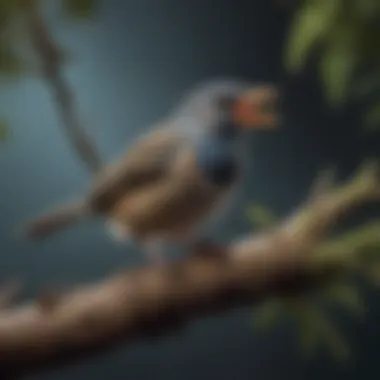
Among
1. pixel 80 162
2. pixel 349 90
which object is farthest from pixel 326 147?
pixel 80 162

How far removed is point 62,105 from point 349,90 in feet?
1.24

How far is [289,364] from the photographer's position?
3.43 feet

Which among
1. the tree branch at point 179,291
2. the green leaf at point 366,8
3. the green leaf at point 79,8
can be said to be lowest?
the tree branch at point 179,291

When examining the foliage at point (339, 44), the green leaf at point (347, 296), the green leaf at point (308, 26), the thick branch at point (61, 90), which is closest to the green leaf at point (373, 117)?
the foliage at point (339, 44)

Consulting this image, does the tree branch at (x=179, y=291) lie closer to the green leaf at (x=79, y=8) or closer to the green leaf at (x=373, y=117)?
the green leaf at (x=373, y=117)

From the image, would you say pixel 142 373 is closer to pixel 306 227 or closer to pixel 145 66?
pixel 306 227

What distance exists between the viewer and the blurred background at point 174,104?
1021 millimetres

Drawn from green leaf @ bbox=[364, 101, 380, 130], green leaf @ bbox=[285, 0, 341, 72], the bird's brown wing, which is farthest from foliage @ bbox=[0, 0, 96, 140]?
green leaf @ bbox=[364, 101, 380, 130]

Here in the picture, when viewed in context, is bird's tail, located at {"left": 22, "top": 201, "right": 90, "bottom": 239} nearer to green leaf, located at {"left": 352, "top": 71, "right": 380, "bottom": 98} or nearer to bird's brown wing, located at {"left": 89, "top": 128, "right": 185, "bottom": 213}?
bird's brown wing, located at {"left": 89, "top": 128, "right": 185, "bottom": 213}

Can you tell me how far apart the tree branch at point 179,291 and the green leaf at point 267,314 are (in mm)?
13

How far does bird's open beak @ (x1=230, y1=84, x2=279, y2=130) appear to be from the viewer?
1021 mm

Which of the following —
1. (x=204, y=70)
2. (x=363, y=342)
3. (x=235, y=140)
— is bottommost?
(x=363, y=342)

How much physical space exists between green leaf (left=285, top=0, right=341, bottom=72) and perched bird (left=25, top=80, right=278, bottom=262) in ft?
0.27

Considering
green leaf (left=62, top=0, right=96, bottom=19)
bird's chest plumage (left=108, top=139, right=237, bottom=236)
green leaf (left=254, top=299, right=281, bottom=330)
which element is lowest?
green leaf (left=254, top=299, right=281, bottom=330)
